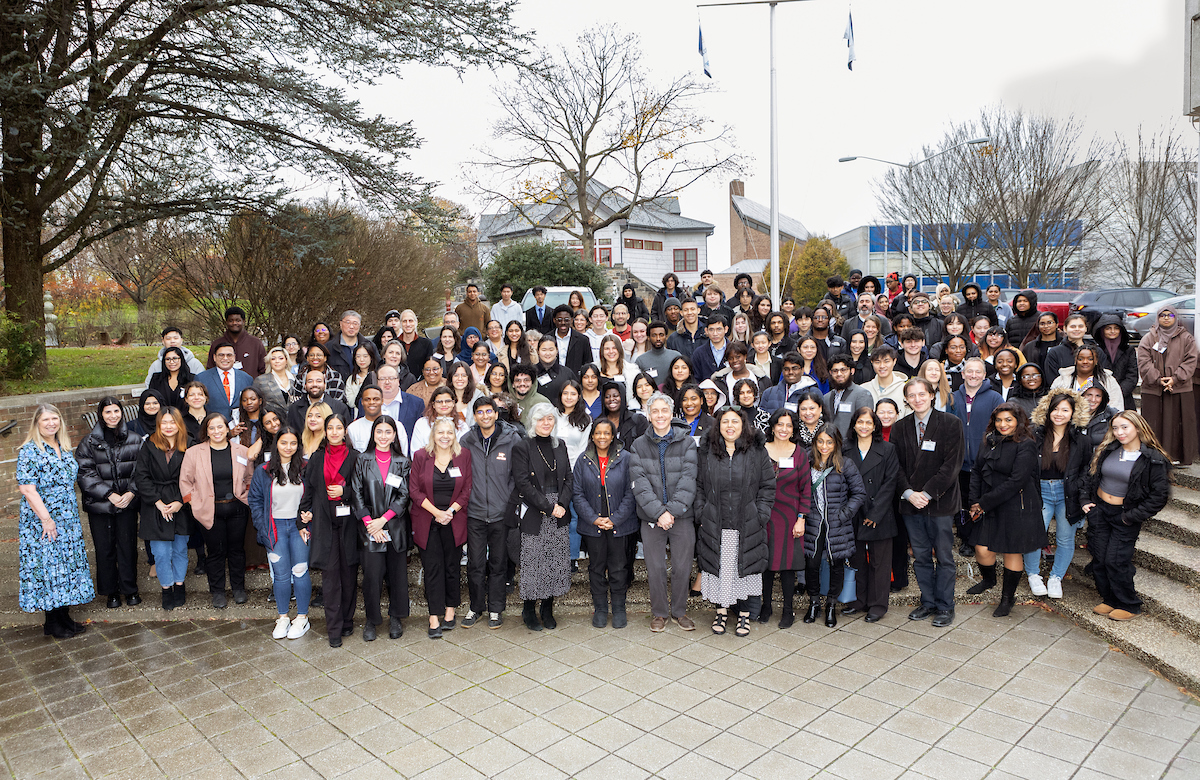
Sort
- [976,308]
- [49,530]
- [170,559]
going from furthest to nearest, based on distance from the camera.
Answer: [976,308]
[170,559]
[49,530]

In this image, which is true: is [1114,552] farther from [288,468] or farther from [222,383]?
[222,383]

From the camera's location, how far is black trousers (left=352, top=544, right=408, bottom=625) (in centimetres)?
607

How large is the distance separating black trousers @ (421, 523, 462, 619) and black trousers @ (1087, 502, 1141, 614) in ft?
17.6

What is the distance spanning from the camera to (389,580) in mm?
6227

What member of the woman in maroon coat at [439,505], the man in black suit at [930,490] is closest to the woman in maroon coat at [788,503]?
the man in black suit at [930,490]

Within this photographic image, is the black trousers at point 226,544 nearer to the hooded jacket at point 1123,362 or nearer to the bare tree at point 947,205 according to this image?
the hooded jacket at point 1123,362

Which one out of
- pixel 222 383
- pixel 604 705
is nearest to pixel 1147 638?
pixel 604 705

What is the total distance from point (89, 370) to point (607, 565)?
11248 millimetres

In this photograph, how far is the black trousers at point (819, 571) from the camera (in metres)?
6.16

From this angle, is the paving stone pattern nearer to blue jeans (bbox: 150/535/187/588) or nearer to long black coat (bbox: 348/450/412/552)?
blue jeans (bbox: 150/535/187/588)

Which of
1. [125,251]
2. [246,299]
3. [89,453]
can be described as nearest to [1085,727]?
[89,453]

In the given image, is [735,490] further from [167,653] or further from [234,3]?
[234,3]

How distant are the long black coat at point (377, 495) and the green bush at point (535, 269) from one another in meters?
22.4

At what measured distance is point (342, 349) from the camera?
26.6 feet
